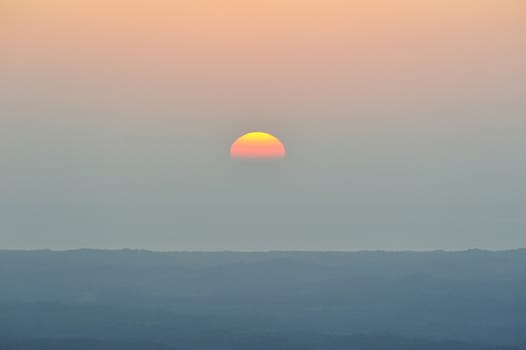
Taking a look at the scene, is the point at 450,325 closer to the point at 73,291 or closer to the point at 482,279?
the point at 482,279

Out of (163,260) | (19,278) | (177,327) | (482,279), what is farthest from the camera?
(482,279)

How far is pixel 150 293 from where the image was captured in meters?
44.7

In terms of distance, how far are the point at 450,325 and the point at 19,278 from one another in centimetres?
1974

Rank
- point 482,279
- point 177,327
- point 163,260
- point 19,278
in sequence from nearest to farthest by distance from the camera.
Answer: point 163,260, point 177,327, point 19,278, point 482,279

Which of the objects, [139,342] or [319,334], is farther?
[319,334]

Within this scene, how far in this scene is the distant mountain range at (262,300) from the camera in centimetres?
3662

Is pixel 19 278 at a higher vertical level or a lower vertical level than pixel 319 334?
higher

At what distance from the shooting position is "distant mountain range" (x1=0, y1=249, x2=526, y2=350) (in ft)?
120

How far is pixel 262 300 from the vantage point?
144 feet

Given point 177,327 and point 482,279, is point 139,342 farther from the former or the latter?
point 482,279

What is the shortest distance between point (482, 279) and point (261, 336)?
45.3ft

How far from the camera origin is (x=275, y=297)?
43.2m

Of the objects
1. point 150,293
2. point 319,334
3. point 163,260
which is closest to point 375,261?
point 319,334

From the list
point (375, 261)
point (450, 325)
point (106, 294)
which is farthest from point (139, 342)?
point (450, 325)
